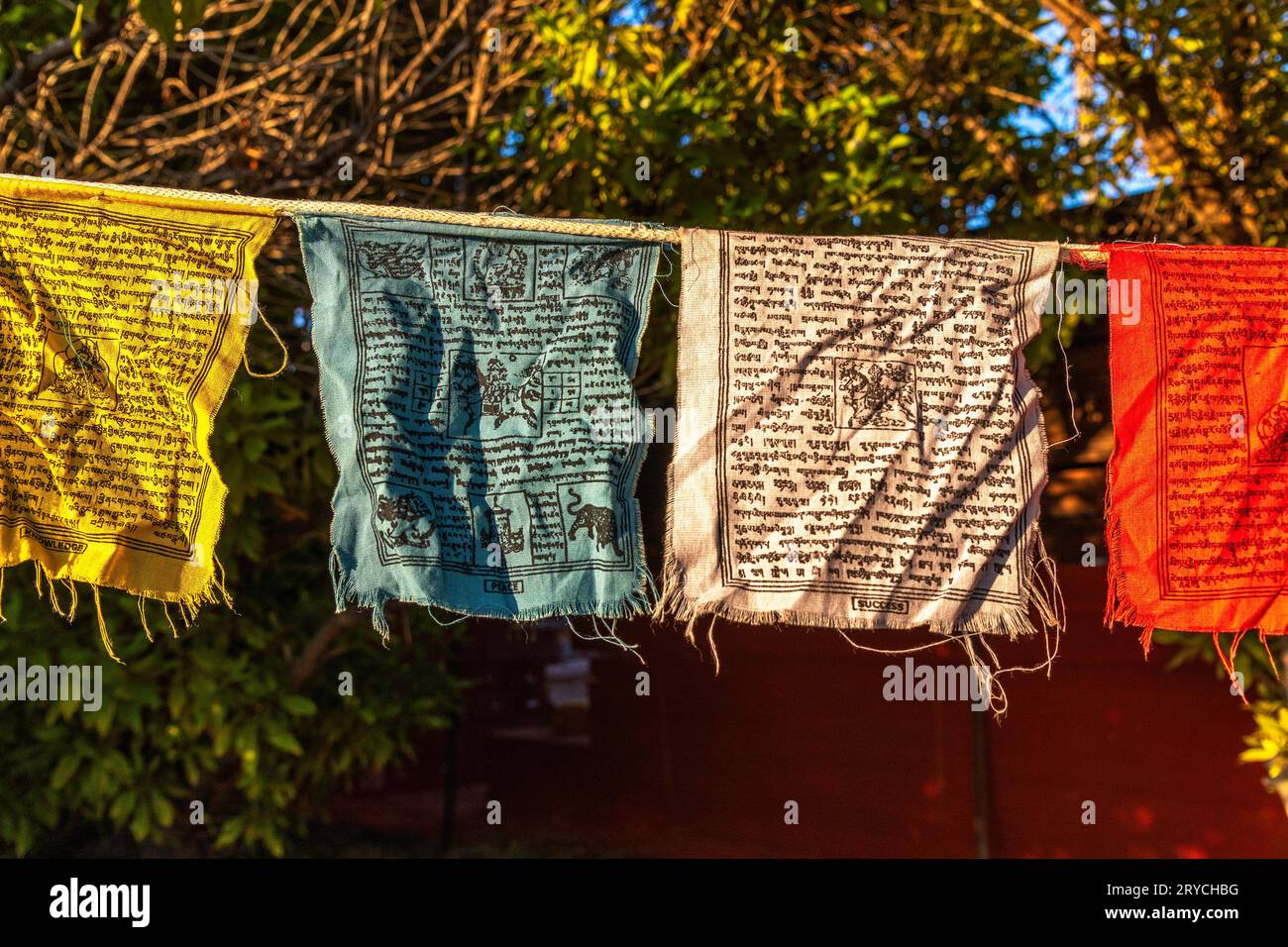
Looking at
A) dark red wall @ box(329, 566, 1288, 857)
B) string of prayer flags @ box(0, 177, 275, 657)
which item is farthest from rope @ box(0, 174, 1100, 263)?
dark red wall @ box(329, 566, 1288, 857)

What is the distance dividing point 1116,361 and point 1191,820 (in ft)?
9.65

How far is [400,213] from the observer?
2.94 m

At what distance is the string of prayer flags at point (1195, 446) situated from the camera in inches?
122

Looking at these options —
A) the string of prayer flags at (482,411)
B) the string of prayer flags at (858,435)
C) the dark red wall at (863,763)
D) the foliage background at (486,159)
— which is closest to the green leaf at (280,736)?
the foliage background at (486,159)

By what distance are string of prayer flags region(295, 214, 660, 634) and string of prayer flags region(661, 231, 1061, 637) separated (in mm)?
186

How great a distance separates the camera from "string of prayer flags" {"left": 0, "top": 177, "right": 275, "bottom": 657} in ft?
9.39

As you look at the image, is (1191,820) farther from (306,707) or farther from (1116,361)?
(306,707)

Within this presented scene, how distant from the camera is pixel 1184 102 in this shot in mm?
5242

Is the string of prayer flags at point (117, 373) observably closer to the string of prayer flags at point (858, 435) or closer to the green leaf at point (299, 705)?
the string of prayer flags at point (858, 435)

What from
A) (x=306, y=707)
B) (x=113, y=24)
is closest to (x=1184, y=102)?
(x=113, y=24)

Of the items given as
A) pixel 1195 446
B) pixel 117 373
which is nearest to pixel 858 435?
pixel 1195 446

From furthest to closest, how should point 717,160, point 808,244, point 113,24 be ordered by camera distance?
point 717,160 < point 113,24 < point 808,244

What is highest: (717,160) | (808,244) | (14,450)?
(717,160)
